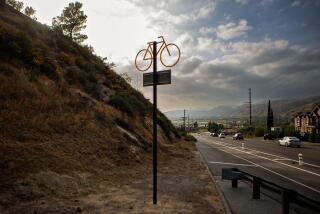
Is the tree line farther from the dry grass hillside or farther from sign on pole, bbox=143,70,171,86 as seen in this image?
sign on pole, bbox=143,70,171,86

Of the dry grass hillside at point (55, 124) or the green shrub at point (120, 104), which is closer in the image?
the dry grass hillside at point (55, 124)

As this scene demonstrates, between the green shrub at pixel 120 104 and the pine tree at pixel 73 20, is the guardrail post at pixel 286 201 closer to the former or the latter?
the green shrub at pixel 120 104

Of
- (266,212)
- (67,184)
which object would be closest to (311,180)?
(266,212)

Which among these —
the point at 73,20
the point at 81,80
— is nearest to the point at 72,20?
the point at 73,20

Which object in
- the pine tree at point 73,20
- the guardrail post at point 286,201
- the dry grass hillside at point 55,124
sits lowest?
the guardrail post at point 286,201

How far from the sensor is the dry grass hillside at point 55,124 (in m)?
10.6

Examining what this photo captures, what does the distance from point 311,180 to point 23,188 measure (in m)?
12.5

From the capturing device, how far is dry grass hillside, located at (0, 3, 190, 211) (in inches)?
417

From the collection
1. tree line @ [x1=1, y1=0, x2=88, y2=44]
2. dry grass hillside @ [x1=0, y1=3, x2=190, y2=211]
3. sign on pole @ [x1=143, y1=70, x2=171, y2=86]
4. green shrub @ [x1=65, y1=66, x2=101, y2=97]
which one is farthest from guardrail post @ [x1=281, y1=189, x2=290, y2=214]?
tree line @ [x1=1, y1=0, x2=88, y2=44]

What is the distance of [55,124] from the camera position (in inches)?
607

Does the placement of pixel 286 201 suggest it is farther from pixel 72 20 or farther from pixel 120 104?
pixel 72 20

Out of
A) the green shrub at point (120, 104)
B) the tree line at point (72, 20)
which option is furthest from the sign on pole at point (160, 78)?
the tree line at point (72, 20)

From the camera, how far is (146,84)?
9.62m

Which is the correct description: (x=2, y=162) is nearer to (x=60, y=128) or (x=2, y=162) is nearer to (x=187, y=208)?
(x=60, y=128)
